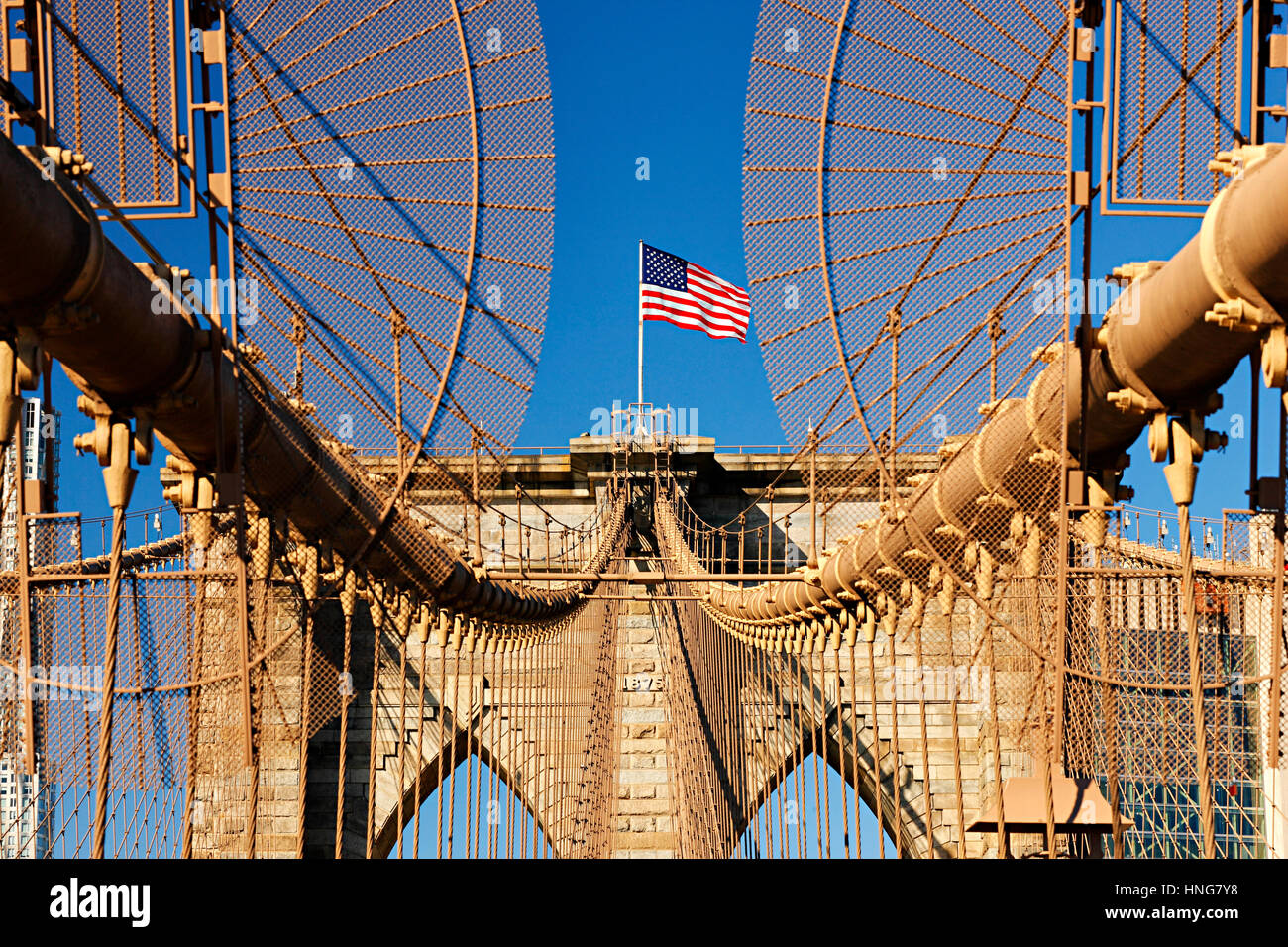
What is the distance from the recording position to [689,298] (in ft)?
63.1

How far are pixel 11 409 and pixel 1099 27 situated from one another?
403 cm

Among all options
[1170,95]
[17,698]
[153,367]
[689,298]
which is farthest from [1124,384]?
[689,298]

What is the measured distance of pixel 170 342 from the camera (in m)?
4.38

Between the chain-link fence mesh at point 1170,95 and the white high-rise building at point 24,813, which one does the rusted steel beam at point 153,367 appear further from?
the chain-link fence mesh at point 1170,95

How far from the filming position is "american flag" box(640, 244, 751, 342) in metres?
19.0

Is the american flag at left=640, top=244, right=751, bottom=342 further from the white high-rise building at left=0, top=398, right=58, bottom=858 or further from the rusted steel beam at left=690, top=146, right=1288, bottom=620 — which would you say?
the rusted steel beam at left=690, top=146, right=1288, bottom=620

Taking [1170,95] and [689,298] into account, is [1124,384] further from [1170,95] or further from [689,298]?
[689,298]

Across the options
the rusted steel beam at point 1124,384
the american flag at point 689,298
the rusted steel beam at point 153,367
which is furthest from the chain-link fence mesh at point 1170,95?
A: the american flag at point 689,298

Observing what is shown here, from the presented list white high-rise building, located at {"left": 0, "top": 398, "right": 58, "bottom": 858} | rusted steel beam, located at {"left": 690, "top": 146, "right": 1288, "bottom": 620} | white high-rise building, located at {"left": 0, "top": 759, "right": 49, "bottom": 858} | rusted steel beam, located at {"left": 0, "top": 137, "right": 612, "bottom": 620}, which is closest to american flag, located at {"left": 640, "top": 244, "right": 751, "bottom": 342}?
white high-rise building, located at {"left": 0, "top": 398, "right": 58, "bottom": 858}

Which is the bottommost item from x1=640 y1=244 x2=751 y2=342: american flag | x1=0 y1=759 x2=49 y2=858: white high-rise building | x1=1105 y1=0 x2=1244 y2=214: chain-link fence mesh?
x1=0 y1=759 x2=49 y2=858: white high-rise building

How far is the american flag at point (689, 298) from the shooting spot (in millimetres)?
18953

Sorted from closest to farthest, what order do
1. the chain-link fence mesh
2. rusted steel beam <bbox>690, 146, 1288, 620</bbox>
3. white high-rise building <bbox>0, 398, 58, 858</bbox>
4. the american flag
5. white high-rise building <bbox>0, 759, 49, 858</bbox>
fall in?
rusted steel beam <bbox>690, 146, 1288, 620</bbox> → the chain-link fence mesh → white high-rise building <bbox>0, 398, 58, 858</bbox> → white high-rise building <bbox>0, 759, 49, 858</bbox> → the american flag

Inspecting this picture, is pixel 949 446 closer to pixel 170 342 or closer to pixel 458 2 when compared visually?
pixel 458 2
